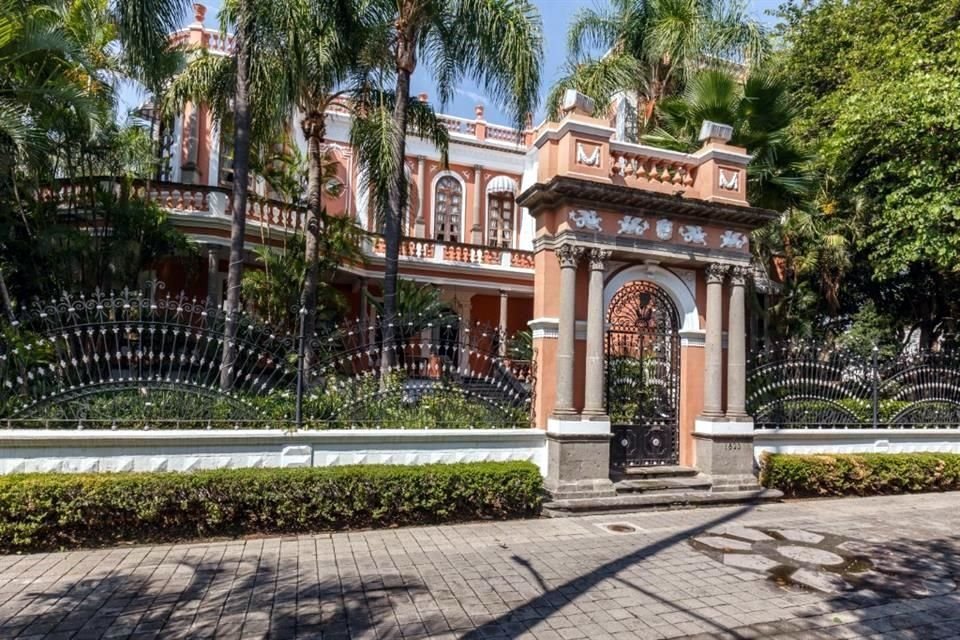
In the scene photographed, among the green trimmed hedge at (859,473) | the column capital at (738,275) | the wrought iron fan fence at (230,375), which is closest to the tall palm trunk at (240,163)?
the wrought iron fan fence at (230,375)

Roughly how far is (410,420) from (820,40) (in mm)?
14330

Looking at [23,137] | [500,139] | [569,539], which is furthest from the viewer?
[500,139]

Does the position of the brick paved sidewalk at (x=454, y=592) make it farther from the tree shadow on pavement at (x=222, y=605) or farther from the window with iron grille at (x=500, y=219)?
the window with iron grille at (x=500, y=219)

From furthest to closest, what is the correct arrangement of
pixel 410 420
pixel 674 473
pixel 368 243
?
pixel 368 243 → pixel 674 473 → pixel 410 420

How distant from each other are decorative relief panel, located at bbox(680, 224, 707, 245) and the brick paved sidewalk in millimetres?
3999

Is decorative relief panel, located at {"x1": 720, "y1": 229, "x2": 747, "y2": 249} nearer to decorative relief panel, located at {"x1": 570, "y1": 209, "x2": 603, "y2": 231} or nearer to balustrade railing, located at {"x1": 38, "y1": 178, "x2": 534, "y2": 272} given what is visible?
decorative relief panel, located at {"x1": 570, "y1": 209, "x2": 603, "y2": 231}

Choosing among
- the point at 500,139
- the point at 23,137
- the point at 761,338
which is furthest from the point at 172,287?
the point at 761,338

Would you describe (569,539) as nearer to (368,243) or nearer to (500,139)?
(368,243)

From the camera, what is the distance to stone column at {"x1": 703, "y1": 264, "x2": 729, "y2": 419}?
29.0ft

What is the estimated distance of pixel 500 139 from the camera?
22.4m

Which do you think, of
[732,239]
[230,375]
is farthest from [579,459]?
[230,375]

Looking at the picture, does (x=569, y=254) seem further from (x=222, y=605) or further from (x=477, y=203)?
(x=477, y=203)

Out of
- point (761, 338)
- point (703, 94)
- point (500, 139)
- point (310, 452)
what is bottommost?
point (310, 452)

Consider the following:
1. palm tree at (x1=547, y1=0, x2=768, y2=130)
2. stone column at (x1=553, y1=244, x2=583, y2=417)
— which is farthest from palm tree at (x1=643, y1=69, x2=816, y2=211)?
stone column at (x1=553, y1=244, x2=583, y2=417)
